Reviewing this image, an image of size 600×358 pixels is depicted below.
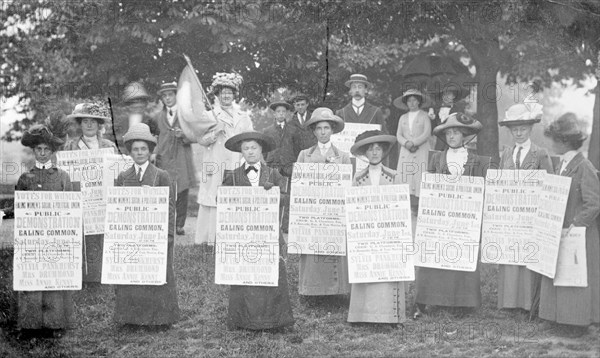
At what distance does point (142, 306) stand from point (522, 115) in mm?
4388

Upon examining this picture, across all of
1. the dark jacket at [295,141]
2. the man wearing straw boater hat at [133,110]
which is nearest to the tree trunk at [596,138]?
the dark jacket at [295,141]

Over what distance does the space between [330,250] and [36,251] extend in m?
3.00

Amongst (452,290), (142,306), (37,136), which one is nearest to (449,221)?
(452,290)

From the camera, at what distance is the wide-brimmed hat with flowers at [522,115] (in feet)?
24.3

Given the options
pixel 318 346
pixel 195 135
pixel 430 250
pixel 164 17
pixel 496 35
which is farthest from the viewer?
pixel 164 17

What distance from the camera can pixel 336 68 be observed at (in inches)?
472

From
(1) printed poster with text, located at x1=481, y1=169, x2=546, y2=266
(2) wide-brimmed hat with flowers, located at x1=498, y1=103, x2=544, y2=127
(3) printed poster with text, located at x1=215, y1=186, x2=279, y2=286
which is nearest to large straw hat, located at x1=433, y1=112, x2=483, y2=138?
(2) wide-brimmed hat with flowers, located at x1=498, y1=103, x2=544, y2=127

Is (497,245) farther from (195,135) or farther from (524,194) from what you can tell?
(195,135)

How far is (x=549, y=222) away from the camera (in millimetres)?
7039

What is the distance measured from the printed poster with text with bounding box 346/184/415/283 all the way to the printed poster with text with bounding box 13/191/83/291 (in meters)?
2.80

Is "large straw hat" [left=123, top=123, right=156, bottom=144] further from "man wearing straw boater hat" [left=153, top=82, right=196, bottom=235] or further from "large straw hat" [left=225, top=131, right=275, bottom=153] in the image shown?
"man wearing straw boater hat" [left=153, top=82, right=196, bottom=235]

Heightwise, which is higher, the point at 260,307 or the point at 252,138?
the point at 252,138

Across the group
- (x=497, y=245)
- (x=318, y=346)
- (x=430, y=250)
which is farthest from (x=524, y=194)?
(x=318, y=346)

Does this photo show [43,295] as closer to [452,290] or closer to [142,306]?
[142,306]
